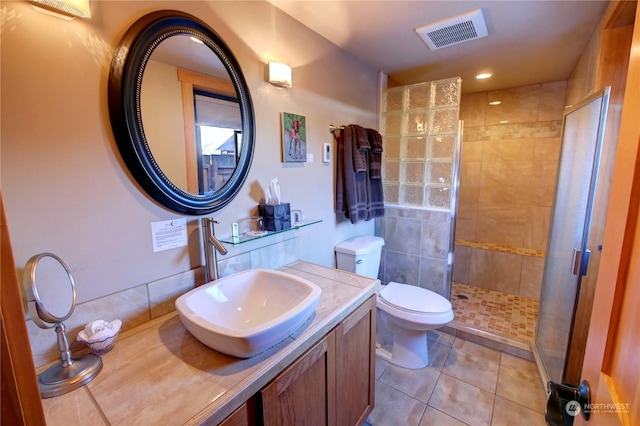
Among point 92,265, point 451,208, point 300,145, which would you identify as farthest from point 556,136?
point 92,265

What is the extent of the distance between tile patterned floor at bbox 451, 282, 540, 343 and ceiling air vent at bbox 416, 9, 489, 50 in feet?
7.15

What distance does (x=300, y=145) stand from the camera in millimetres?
1666

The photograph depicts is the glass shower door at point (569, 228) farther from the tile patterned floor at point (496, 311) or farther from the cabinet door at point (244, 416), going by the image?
the cabinet door at point (244, 416)

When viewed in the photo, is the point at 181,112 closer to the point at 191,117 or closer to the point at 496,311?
the point at 191,117

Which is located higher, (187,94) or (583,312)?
(187,94)

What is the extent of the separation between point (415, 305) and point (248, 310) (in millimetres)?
1189

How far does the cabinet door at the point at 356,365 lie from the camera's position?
1.15 metres

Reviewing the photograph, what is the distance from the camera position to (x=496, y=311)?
262cm

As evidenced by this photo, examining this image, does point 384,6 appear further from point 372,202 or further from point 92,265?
point 92,265

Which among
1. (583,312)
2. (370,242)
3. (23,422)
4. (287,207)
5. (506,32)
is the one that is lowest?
(583,312)

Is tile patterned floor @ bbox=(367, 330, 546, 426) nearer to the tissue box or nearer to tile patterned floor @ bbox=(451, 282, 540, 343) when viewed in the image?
tile patterned floor @ bbox=(451, 282, 540, 343)

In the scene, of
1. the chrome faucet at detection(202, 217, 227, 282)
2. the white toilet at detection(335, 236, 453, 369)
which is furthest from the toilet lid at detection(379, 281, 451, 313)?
the chrome faucet at detection(202, 217, 227, 282)

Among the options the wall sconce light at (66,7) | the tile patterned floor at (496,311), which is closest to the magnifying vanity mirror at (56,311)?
the wall sconce light at (66,7)

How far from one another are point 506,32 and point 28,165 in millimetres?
2459
